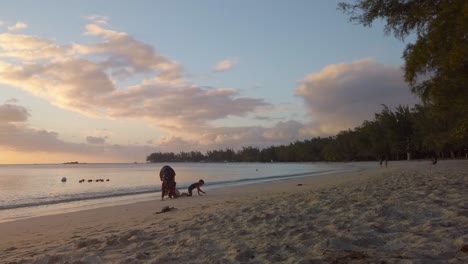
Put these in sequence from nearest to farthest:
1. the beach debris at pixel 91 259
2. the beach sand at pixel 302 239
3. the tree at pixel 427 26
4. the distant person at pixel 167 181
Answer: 1. the beach sand at pixel 302 239
2. the beach debris at pixel 91 259
3. the tree at pixel 427 26
4. the distant person at pixel 167 181

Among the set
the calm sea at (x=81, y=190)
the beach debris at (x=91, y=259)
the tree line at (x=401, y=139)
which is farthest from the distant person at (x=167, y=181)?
the tree line at (x=401, y=139)

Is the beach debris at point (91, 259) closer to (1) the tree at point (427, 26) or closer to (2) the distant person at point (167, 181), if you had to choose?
(1) the tree at point (427, 26)

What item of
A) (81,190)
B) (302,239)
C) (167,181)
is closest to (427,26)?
(302,239)

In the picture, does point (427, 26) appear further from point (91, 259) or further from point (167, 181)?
point (167, 181)

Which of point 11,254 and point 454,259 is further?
point 11,254

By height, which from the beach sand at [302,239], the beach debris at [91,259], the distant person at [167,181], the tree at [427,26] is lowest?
the beach debris at [91,259]

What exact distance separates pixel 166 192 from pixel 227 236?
14360 millimetres

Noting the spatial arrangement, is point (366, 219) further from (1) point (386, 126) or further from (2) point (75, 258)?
(1) point (386, 126)

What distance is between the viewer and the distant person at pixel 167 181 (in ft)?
67.8

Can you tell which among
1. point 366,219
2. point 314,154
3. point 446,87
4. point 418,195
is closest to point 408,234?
point 366,219

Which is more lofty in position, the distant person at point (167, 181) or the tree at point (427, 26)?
the tree at point (427, 26)

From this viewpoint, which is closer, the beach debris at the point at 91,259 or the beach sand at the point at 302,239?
the beach sand at the point at 302,239

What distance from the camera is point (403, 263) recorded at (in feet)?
16.2

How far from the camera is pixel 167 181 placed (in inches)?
824
